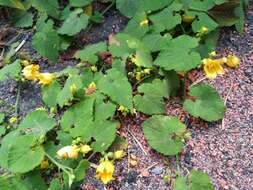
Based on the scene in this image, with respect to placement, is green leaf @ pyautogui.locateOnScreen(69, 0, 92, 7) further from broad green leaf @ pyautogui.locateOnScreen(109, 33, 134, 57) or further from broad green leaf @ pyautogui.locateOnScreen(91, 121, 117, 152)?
broad green leaf @ pyautogui.locateOnScreen(91, 121, 117, 152)

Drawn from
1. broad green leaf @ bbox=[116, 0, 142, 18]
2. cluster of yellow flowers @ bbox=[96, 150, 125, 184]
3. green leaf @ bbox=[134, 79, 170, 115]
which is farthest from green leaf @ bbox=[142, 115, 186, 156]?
broad green leaf @ bbox=[116, 0, 142, 18]

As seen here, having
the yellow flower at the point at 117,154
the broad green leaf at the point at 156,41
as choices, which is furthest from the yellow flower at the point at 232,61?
the yellow flower at the point at 117,154

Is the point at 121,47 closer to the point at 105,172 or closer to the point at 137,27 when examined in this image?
the point at 137,27

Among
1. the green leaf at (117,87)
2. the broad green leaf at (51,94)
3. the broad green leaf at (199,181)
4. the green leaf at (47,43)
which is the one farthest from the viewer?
the green leaf at (47,43)

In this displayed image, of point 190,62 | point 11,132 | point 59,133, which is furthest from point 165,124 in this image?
point 11,132

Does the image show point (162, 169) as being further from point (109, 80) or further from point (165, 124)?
point (109, 80)

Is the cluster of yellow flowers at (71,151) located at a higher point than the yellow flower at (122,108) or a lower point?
higher

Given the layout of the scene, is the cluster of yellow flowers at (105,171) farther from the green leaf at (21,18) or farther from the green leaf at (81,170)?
the green leaf at (21,18)
